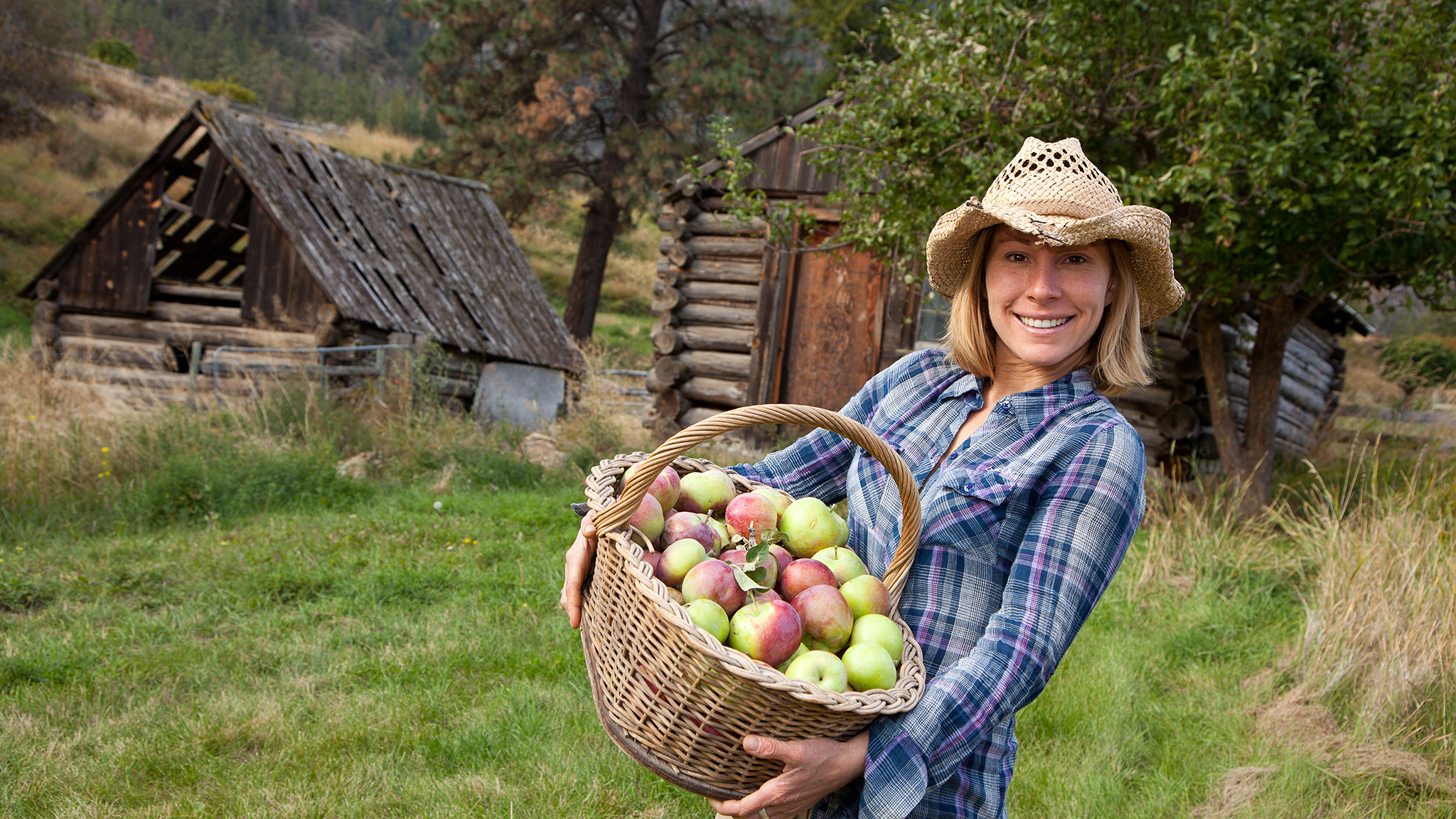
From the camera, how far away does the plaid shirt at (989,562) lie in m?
1.52

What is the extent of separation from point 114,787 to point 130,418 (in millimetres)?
5472

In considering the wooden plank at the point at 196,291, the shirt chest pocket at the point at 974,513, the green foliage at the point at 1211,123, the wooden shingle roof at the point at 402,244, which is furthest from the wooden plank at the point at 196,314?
the shirt chest pocket at the point at 974,513

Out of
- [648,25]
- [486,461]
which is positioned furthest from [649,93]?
[486,461]

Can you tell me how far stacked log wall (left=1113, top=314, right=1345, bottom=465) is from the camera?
8213 mm

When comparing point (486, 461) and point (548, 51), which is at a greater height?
point (548, 51)

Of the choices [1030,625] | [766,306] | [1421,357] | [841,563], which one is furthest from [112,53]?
[1030,625]

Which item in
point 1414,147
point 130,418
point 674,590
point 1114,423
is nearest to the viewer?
point 674,590

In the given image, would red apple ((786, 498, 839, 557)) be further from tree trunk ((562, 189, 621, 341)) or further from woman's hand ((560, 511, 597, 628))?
tree trunk ((562, 189, 621, 341))

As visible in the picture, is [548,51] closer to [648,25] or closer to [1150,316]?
[648,25]

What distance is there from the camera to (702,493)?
6.59ft

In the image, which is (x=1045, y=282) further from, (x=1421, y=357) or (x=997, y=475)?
(x=1421, y=357)

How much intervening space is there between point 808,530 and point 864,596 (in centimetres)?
23

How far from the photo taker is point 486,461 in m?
8.48

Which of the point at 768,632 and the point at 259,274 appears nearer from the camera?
the point at 768,632
